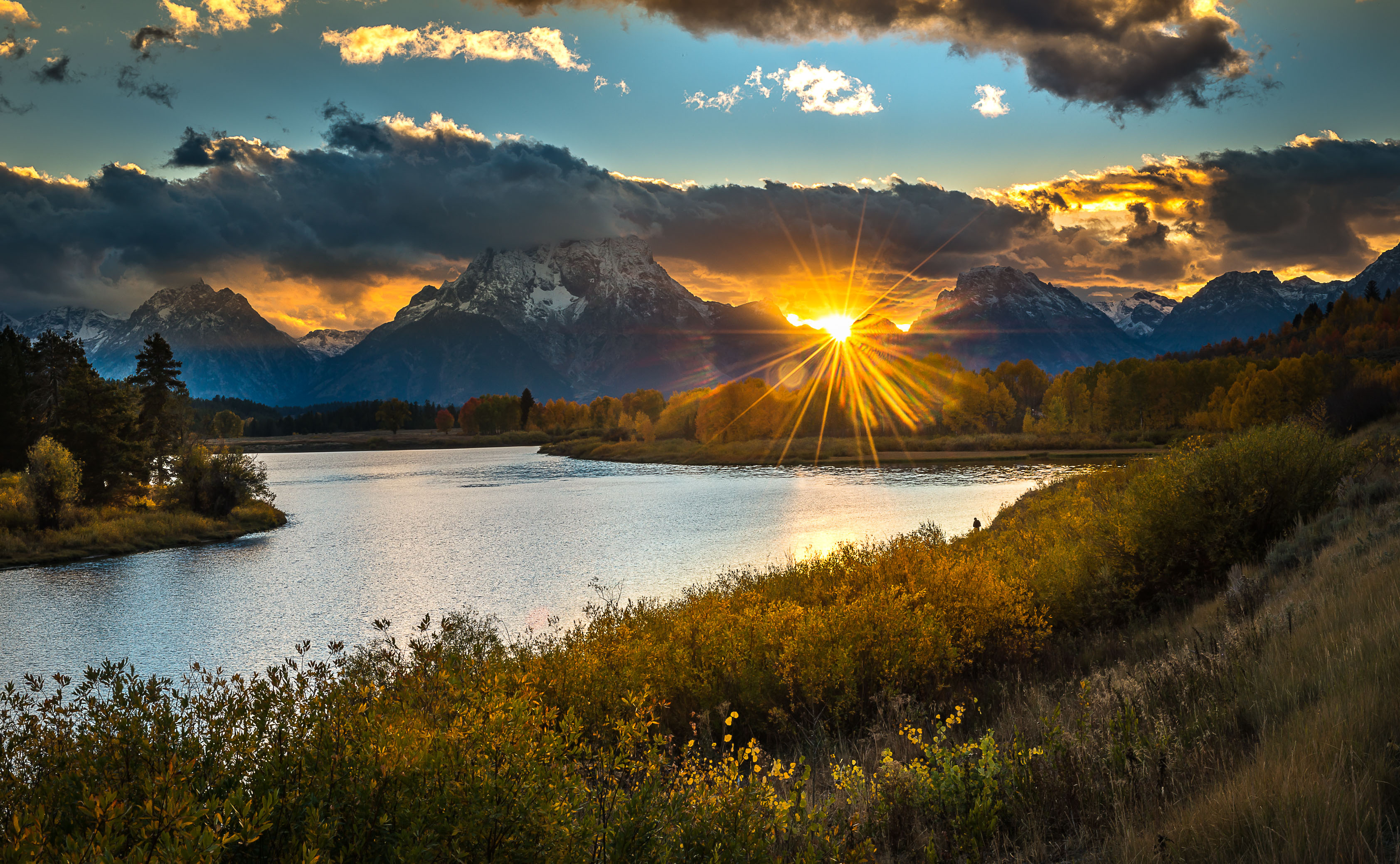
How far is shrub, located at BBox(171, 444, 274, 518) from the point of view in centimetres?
5483

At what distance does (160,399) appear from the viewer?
63.0m

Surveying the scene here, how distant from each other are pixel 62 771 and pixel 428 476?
107 m

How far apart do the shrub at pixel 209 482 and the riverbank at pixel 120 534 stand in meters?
1.14

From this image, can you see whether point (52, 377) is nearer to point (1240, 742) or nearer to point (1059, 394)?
point (1240, 742)

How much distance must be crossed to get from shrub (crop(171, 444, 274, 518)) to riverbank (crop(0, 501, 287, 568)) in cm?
114

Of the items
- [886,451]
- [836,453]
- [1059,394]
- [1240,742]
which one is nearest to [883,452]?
[886,451]

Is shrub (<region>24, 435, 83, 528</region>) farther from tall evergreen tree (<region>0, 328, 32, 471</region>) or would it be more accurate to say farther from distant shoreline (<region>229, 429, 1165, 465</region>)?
distant shoreline (<region>229, 429, 1165, 465</region>)

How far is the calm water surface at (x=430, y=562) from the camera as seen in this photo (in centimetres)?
2583

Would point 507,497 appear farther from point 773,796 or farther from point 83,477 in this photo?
point 773,796

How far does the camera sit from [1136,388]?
11669cm

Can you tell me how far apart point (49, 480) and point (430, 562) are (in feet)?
86.8

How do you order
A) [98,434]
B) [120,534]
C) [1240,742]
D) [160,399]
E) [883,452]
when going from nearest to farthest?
[1240,742]
[120,534]
[98,434]
[160,399]
[883,452]

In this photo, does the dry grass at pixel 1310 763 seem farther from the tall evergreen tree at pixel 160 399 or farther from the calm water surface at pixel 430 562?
the tall evergreen tree at pixel 160 399

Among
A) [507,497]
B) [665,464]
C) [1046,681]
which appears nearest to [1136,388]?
[665,464]
